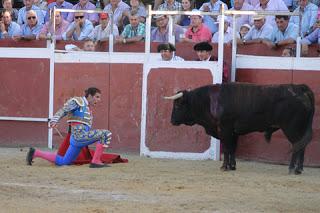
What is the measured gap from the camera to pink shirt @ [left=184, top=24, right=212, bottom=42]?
11.6m

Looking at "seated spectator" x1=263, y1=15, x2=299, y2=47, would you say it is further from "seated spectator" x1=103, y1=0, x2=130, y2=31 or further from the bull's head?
"seated spectator" x1=103, y1=0, x2=130, y2=31

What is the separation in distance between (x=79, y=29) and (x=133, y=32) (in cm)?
94

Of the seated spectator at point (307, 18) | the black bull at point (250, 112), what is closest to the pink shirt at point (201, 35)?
the seated spectator at point (307, 18)

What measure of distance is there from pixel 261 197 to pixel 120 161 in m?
3.16

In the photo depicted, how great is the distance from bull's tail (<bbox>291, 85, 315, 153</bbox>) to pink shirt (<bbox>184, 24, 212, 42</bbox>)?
2355mm

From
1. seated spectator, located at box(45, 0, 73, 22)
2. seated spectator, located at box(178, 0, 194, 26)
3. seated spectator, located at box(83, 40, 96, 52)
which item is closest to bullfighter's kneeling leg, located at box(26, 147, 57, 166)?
seated spectator, located at box(83, 40, 96, 52)

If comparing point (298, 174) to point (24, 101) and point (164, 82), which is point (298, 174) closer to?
point (164, 82)

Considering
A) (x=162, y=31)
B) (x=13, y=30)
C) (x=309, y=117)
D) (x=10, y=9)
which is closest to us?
(x=309, y=117)

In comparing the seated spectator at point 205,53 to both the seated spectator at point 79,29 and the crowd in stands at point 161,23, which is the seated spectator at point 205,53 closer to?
the crowd in stands at point 161,23

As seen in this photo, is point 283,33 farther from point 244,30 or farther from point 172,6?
point 172,6

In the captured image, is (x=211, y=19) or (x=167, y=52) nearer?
(x=167, y=52)

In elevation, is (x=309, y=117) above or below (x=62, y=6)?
below

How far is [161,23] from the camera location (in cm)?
1191

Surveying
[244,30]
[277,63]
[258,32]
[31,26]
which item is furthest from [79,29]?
[277,63]
